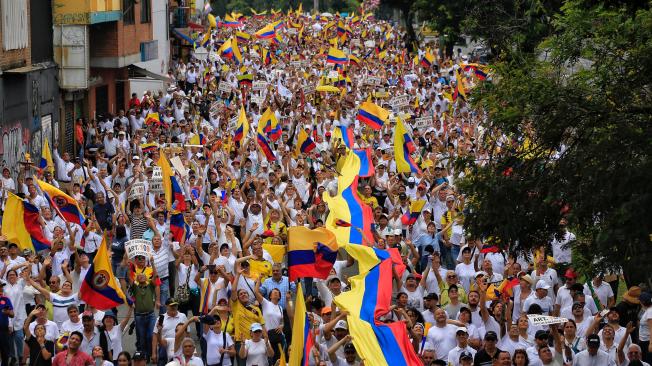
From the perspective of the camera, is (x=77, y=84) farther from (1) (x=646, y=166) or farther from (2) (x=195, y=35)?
(2) (x=195, y=35)

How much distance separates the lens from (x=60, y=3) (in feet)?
107

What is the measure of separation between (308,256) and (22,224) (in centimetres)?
379

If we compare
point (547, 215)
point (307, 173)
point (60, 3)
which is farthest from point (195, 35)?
point (547, 215)

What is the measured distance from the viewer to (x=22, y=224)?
17062mm

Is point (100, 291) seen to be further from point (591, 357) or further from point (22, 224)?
point (591, 357)

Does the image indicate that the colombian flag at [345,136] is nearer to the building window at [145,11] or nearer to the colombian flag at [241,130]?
the colombian flag at [241,130]

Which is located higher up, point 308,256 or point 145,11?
point 145,11

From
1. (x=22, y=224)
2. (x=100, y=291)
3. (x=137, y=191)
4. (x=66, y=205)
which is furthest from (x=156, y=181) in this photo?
(x=100, y=291)

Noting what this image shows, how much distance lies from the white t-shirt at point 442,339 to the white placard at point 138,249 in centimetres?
362

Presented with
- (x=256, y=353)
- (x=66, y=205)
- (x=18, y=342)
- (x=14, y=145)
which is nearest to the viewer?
(x=256, y=353)

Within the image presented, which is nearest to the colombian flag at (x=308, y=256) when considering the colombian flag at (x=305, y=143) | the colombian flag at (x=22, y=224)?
the colombian flag at (x=22, y=224)

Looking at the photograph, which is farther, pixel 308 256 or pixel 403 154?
pixel 403 154

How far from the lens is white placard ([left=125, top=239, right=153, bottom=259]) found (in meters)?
15.4

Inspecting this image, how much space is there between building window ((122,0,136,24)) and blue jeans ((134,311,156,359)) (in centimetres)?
2258
